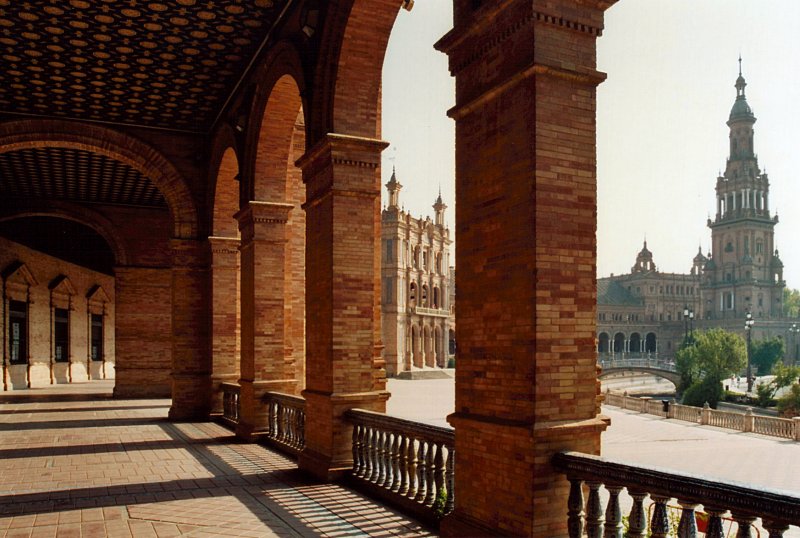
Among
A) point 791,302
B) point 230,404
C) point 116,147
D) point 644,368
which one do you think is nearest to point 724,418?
point 230,404

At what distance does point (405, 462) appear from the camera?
7562 mm

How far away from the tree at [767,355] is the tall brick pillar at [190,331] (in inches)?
3610

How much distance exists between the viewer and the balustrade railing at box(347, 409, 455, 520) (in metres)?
6.80

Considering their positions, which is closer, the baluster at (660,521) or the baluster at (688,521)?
the baluster at (688,521)

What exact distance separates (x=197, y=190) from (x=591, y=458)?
14.2 m

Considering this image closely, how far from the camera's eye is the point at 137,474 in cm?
970

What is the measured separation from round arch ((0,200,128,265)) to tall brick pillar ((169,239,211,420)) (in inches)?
336

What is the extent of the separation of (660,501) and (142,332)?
73.1ft

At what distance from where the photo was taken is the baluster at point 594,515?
4730 millimetres

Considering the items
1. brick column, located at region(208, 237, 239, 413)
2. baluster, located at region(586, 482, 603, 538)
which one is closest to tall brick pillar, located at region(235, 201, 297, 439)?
brick column, located at region(208, 237, 239, 413)

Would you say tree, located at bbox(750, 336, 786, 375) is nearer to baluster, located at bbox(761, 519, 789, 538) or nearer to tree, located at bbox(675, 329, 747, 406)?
tree, located at bbox(675, 329, 747, 406)

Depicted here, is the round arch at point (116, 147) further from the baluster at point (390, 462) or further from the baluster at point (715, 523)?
the baluster at point (715, 523)

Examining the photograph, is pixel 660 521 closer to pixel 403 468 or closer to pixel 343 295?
pixel 403 468

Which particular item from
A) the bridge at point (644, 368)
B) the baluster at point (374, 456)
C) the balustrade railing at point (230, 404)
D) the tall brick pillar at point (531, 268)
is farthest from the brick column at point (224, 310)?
the bridge at point (644, 368)
